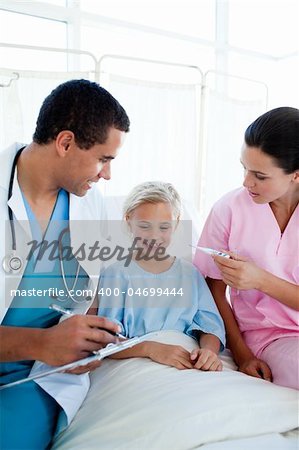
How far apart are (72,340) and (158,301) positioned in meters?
0.52

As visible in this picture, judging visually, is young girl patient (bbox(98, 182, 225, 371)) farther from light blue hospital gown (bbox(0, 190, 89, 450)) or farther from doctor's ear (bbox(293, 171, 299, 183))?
doctor's ear (bbox(293, 171, 299, 183))

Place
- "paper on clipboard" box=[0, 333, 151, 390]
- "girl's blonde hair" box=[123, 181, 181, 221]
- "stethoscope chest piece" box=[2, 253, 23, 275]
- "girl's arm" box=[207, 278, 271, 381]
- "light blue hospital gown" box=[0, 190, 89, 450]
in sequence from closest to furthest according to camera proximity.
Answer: "paper on clipboard" box=[0, 333, 151, 390], "light blue hospital gown" box=[0, 190, 89, 450], "stethoscope chest piece" box=[2, 253, 23, 275], "girl's arm" box=[207, 278, 271, 381], "girl's blonde hair" box=[123, 181, 181, 221]

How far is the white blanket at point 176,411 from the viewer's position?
0.96 metres

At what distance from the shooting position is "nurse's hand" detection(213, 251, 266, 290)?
1270 millimetres

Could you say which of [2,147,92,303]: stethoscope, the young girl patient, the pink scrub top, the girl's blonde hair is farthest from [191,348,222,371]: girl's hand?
the girl's blonde hair

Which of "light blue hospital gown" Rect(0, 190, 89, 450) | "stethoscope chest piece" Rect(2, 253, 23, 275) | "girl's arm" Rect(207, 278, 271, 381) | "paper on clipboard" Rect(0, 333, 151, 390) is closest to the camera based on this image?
"paper on clipboard" Rect(0, 333, 151, 390)

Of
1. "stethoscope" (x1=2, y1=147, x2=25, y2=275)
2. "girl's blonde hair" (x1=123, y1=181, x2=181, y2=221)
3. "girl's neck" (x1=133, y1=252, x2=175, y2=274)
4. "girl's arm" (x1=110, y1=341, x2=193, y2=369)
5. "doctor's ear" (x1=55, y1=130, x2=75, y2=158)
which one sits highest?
"doctor's ear" (x1=55, y1=130, x2=75, y2=158)

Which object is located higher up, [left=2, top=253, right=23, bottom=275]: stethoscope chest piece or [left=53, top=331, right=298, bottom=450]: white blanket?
[left=2, top=253, right=23, bottom=275]: stethoscope chest piece

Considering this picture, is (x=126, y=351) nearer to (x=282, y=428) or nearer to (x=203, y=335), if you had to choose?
(x=203, y=335)

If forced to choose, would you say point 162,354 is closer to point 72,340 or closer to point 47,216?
point 72,340

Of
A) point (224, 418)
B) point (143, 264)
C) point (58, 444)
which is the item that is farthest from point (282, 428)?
point (143, 264)

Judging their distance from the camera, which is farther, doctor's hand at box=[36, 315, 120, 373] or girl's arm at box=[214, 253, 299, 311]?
girl's arm at box=[214, 253, 299, 311]

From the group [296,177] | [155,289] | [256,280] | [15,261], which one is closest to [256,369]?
[256,280]

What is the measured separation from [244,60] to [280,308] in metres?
2.79
